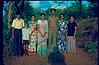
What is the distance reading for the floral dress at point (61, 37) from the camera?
930cm

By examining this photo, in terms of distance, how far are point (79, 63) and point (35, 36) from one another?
3.78 feet

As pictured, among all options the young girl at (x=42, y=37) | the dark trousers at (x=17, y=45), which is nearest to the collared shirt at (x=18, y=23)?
the dark trousers at (x=17, y=45)

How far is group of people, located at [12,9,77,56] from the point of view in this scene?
9.27 m

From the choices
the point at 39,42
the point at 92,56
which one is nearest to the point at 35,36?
the point at 39,42

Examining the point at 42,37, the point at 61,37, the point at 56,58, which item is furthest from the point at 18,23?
the point at 56,58

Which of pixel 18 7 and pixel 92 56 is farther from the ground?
pixel 18 7

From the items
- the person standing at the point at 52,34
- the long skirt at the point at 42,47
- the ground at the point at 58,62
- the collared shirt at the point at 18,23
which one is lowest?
the ground at the point at 58,62

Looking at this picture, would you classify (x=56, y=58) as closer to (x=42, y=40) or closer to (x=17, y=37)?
(x=42, y=40)

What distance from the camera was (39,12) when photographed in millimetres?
9211

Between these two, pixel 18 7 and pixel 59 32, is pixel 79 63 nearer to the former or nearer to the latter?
pixel 59 32

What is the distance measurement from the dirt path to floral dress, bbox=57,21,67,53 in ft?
0.59

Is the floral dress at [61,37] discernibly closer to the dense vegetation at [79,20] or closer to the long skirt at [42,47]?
the dense vegetation at [79,20]

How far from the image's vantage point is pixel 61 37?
930 centimetres

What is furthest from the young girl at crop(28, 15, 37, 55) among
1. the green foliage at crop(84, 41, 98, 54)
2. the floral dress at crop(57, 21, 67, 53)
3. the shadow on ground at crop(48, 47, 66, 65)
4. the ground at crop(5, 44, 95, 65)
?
the green foliage at crop(84, 41, 98, 54)
